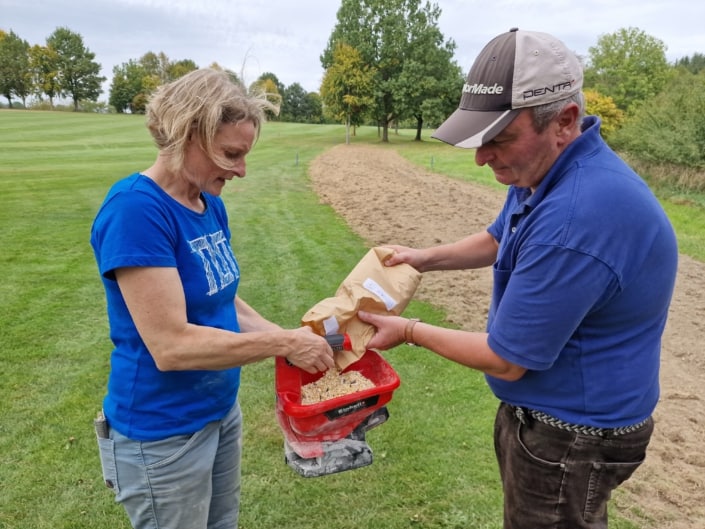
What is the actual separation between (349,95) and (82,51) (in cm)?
4881

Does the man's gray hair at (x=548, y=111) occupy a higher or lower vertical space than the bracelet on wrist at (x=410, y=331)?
higher

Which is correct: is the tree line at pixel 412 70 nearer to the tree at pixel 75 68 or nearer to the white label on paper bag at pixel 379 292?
the white label on paper bag at pixel 379 292

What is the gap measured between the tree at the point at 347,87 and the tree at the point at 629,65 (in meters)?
18.9

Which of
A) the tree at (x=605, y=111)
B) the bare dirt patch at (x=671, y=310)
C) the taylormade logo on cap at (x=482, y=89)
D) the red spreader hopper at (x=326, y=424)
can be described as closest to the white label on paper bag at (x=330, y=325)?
the red spreader hopper at (x=326, y=424)

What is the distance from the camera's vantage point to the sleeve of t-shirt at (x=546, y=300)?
1.70 metres

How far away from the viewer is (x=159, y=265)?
1816 mm

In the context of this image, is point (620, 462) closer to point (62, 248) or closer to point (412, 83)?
point (62, 248)

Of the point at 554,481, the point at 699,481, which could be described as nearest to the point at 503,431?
the point at 554,481

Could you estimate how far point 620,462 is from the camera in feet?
6.86

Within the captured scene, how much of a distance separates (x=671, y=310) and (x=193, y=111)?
7383 millimetres

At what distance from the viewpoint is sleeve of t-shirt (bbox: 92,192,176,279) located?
1.77m

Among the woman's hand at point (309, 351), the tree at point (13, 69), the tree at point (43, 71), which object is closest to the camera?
the woman's hand at point (309, 351)

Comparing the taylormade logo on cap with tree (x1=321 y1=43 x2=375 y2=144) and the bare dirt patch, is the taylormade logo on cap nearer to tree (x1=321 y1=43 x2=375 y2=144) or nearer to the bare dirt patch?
the bare dirt patch

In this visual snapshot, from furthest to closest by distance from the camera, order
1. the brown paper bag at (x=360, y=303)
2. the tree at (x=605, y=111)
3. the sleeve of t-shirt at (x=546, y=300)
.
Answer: the tree at (x=605, y=111)
the brown paper bag at (x=360, y=303)
the sleeve of t-shirt at (x=546, y=300)
